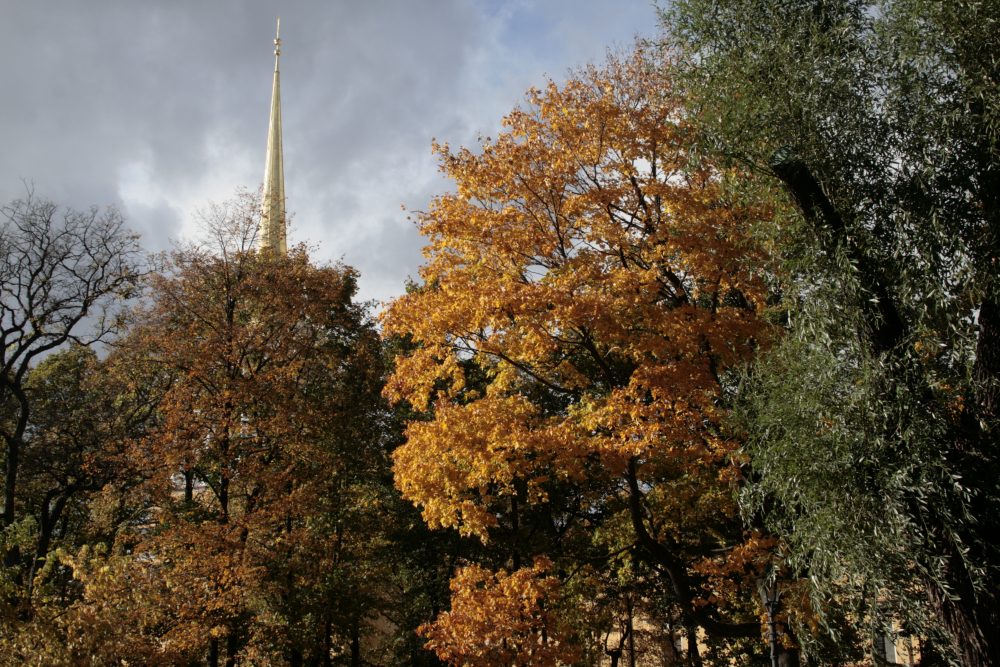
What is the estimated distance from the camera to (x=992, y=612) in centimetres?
869

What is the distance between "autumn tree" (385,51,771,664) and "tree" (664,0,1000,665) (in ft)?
5.89

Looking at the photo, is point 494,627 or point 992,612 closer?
point 992,612

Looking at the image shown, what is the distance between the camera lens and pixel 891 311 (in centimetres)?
961

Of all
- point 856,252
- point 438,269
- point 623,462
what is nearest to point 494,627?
point 623,462

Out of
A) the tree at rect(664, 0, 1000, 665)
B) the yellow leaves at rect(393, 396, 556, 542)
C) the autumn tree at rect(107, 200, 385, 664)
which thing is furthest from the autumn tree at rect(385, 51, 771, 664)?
the autumn tree at rect(107, 200, 385, 664)

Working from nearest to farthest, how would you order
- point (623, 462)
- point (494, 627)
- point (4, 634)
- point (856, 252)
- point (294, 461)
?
point (856, 252)
point (4, 634)
point (623, 462)
point (494, 627)
point (294, 461)

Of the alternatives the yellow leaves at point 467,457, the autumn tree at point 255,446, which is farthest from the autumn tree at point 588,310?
the autumn tree at point 255,446

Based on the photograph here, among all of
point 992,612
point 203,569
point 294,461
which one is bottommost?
point 992,612

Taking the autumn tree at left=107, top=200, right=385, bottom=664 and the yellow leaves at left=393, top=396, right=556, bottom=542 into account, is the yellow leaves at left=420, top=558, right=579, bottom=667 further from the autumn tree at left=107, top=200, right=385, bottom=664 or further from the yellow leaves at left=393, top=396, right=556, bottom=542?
the autumn tree at left=107, top=200, right=385, bottom=664

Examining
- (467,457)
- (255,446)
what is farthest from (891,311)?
(255,446)

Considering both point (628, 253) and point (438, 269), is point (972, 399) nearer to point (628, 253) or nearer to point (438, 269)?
point (628, 253)

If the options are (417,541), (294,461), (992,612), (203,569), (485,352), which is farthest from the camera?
(417,541)

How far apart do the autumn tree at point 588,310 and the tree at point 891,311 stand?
70.6 inches

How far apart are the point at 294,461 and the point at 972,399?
593 inches
